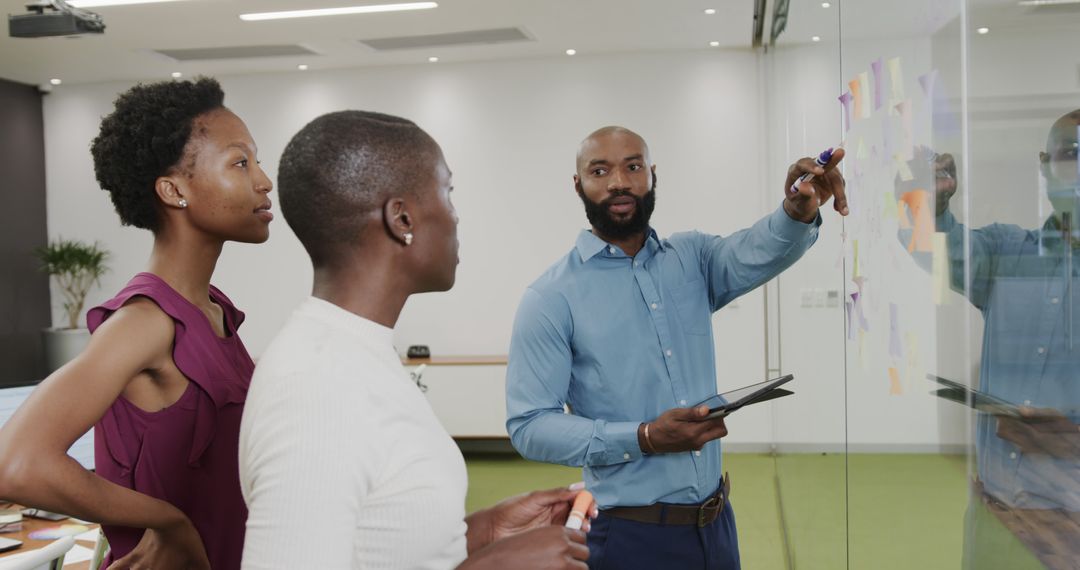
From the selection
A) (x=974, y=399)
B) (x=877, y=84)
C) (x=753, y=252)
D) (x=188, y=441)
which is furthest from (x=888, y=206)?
(x=188, y=441)

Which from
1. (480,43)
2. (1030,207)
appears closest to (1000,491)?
(1030,207)

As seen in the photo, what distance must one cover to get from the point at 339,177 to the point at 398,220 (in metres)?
0.08

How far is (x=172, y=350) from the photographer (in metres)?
1.35

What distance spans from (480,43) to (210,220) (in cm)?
521

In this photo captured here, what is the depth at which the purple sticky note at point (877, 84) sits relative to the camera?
5.44 feet

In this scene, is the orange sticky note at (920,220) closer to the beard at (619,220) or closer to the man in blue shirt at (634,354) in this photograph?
the man in blue shirt at (634,354)

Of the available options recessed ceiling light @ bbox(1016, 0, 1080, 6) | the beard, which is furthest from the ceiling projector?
recessed ceiling light @ bbox(1016, 0, 1080, 6)

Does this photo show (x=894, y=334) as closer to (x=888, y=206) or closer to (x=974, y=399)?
(x=888, y=206)

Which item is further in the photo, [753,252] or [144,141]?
[753,252]

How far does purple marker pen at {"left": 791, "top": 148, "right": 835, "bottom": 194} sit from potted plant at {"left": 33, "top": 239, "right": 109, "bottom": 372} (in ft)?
21.8

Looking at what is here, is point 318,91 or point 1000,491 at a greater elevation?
point 318,91

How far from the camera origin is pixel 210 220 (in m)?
1.42

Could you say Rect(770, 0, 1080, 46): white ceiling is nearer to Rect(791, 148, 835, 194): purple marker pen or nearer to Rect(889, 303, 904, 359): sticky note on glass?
Rect(791, 148, 835, 194): purple marker pen

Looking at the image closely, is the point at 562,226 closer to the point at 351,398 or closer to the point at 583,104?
the point at 583,104
